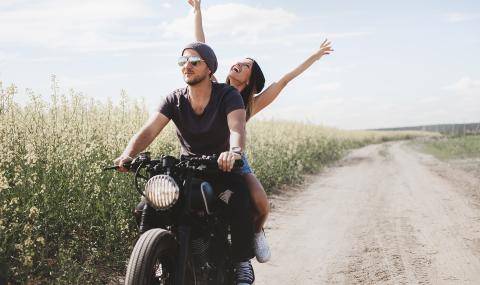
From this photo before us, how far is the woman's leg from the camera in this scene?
4297mm

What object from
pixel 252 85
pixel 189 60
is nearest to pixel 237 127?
pixel 189 60

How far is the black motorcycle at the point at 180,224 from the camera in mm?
3293

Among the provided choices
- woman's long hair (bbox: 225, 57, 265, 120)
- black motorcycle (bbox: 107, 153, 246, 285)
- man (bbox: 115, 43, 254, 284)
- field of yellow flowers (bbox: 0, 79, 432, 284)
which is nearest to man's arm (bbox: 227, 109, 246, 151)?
man (bbox: 115, 43, 254, 284)

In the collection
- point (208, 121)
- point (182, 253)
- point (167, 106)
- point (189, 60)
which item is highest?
point (189, 60)

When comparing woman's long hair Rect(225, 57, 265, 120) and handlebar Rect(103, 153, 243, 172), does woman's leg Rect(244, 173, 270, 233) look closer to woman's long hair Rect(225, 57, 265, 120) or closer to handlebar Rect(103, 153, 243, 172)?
handlebar Rect(103, 153, 243, 172)

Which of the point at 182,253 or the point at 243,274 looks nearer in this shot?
the point at 182,253

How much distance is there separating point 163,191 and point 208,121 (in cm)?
85

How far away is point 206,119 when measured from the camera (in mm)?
4055

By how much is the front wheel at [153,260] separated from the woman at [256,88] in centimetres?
103

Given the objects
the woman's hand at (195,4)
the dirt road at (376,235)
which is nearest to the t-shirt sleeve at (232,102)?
the woman's hand at (195,4)

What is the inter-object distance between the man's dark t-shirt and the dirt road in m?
2.31

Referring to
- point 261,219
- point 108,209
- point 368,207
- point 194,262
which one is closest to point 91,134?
point 108,209

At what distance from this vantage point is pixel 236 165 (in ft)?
11.5

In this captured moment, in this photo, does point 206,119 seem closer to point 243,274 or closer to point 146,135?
point 146,135
